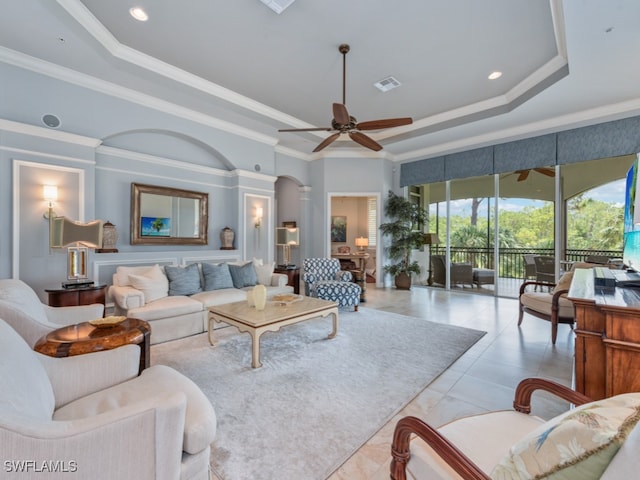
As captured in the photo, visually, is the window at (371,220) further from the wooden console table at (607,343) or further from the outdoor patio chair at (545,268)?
the wooden console table at (607,343)

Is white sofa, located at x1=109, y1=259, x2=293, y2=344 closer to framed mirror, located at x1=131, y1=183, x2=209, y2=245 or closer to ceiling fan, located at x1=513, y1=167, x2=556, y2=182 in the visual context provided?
framed mirror, located at x1=131, y1=183, x2=209, y2=245

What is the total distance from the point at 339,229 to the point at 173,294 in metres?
6.39

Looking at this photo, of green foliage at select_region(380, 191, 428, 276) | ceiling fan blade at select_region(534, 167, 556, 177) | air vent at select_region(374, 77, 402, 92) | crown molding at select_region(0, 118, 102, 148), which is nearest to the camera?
crown molding at select_region(0, 118, 102, 148)

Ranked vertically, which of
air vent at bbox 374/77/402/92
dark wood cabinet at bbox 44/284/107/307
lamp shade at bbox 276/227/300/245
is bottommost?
dark wood cabinet at bbox 44/284/107/307

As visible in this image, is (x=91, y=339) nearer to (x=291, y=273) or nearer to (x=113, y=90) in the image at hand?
(x=113, y=90)

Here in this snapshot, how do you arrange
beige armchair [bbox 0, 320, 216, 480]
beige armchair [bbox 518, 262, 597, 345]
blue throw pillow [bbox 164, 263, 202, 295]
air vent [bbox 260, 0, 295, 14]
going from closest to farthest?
1. beige armchair [bbox 0, 320, 216, 480]
2. air vent [bbox 260, 0, 295, 14]
3. beige armchair [bbox 518, 262, 597, 345]
4. blue throw pillow [bbox 164, 263, 202, 295]

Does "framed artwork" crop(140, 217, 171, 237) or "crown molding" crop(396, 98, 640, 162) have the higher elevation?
"crown molding" crop(396, 98, 640, 162)

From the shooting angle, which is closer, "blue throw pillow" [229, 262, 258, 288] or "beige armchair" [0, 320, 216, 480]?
"beige armchair" [0, 320, 216, 480]

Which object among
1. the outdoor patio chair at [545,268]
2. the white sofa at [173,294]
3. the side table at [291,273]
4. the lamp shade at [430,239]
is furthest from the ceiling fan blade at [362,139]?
the outdoor patio chair at [545,268]

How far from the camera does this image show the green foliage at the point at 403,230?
7.11 metres

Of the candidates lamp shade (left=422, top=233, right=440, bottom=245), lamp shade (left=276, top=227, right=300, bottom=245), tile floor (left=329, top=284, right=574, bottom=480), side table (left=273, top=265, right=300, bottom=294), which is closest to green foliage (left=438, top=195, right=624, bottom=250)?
lamp shade (left=422, top=233, right=440, bottom=245)

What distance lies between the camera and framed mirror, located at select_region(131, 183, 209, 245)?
480 cm

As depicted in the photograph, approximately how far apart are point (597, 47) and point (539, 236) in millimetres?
3785

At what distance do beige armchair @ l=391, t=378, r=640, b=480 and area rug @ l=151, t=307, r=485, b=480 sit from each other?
773 millimetres
